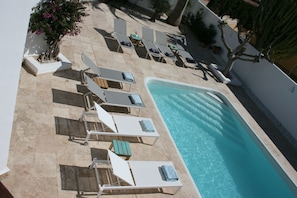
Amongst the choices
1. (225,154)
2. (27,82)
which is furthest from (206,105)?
(27,82)

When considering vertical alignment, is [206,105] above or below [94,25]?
below

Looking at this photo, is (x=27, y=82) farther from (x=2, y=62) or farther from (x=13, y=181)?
(x=2, y=62)

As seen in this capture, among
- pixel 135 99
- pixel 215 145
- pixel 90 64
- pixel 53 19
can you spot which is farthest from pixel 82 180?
pixel 215 145

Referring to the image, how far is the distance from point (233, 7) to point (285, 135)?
13.7 metres

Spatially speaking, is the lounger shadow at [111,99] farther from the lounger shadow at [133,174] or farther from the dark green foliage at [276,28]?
the dark green foliage at [276,28]

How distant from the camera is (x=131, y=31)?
699 inches

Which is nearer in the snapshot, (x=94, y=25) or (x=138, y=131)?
(x=138, y=131)

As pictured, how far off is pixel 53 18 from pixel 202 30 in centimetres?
1281

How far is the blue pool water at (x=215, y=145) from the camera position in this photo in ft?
36.2

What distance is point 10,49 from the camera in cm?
487

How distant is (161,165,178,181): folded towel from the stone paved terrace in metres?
0.60

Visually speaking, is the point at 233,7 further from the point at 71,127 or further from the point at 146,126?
the point at 71,127

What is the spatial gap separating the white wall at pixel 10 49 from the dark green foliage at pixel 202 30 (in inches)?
657

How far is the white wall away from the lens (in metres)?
4.45
